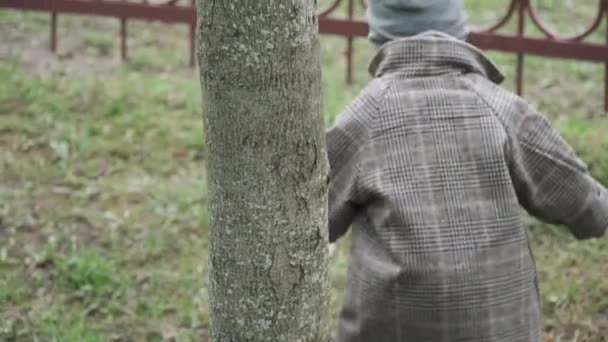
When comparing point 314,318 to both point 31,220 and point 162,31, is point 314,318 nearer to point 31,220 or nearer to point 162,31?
point 31,220

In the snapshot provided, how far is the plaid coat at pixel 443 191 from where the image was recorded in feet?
8.54

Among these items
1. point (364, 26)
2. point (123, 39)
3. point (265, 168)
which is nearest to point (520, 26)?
point (364, 26)

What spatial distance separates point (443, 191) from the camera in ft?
8.55

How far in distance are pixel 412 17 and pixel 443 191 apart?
0.42m

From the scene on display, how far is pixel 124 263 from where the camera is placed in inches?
173

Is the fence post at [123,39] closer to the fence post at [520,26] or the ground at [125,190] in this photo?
the ground at [125,190]

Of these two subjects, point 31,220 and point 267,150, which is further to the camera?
point 31,220

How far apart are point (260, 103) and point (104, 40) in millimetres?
4679

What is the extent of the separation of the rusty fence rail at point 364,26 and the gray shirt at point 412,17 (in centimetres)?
251

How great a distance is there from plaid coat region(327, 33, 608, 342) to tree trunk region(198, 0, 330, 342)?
36 centimetres

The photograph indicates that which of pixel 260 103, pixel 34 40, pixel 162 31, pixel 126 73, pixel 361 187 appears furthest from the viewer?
pixel 162 31

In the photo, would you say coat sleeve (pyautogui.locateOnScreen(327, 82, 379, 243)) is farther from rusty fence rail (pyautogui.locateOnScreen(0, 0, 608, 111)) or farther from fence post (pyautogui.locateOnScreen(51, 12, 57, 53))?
fence post (pyautogui.locateOnScreen(51, 12, 57, 53))

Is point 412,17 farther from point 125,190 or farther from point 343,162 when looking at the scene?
point 125,190

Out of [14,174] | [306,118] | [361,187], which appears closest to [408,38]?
[361,187]
